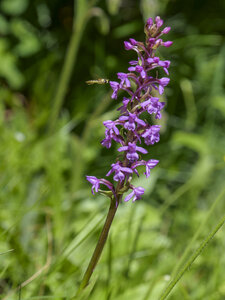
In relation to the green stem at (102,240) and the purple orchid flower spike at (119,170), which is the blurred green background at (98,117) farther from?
the purple orchid flower spike at (119,170)

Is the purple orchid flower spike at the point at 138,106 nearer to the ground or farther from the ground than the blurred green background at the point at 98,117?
farther from the ground

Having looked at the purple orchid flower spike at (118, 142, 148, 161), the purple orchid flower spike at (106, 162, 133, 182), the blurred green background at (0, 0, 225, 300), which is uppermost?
the purple orchid flower spike at (118, 142, 148, 161)

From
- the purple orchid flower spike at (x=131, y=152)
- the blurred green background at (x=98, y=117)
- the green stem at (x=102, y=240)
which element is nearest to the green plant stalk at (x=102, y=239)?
the green stem at (x=102, y=240)

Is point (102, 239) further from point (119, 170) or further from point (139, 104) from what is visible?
point (139, 104)

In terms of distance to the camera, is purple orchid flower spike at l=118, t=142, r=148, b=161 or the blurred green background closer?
purple orchid flower spike at l=118, t=142, r=148, b=161

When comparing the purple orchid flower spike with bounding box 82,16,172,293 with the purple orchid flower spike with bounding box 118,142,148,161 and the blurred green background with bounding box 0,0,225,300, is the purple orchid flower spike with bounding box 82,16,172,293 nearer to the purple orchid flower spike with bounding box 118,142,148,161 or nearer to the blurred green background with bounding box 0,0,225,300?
the purple orchid flower spike with bounding box 118,142,148,161

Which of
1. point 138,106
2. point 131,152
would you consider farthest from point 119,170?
point 138,106

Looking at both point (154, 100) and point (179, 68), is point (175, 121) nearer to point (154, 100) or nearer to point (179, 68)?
point (179, 68)

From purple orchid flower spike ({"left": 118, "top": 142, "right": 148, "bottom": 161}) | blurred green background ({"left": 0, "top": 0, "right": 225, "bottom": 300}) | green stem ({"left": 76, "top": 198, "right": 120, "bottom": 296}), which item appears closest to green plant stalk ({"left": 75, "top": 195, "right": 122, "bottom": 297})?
green stem ({"left": 76, "top": 198, "right": 120, "bottom": 296})
